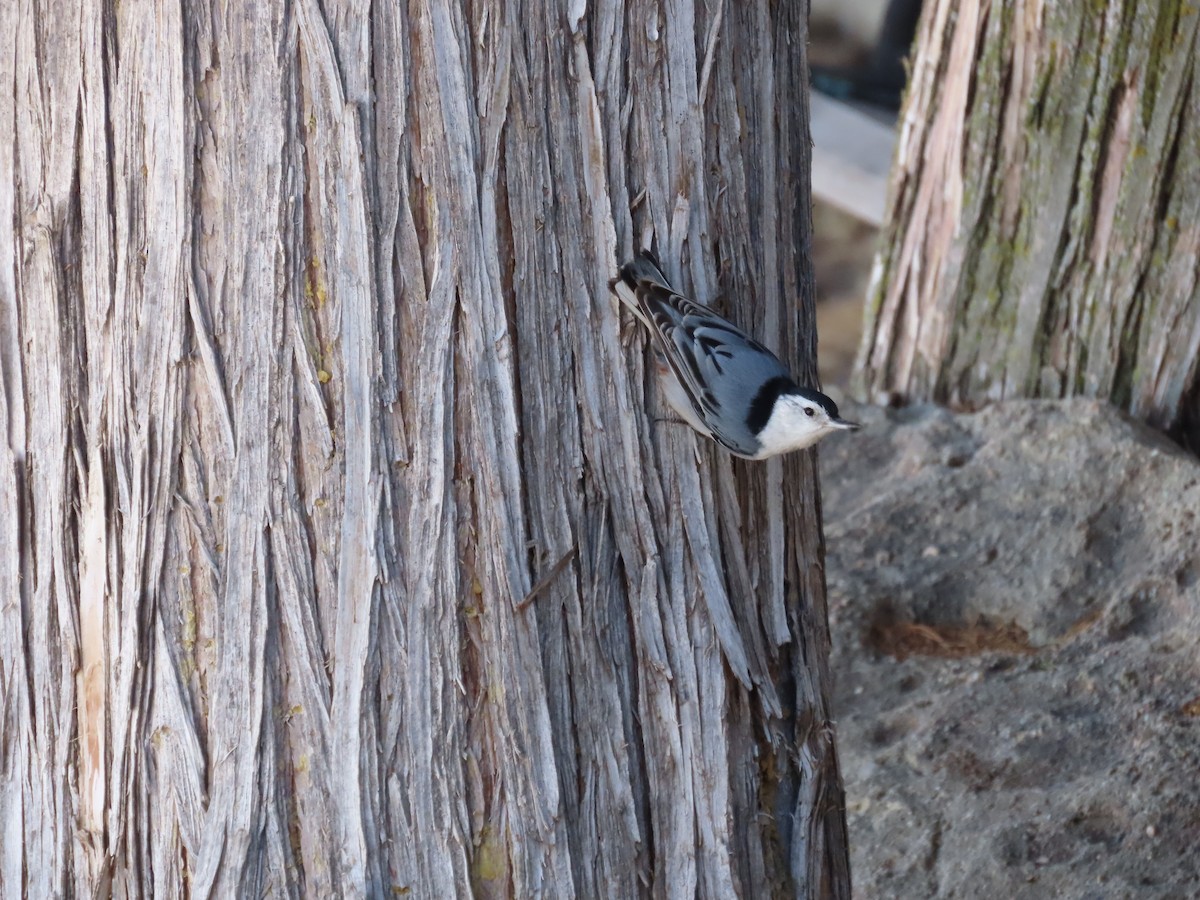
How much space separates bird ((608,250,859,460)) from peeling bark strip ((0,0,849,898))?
5 centimetres

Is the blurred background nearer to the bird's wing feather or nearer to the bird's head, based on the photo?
the bird's head

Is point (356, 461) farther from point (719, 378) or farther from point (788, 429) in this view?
point (788, 429)

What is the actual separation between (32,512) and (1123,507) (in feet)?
8.29

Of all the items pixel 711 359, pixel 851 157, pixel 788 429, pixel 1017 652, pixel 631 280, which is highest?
pixel 631 280

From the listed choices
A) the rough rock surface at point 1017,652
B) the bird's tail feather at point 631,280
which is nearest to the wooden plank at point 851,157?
the rough rock surface at point 1017,652

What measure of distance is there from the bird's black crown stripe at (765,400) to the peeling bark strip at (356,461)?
0.69ft

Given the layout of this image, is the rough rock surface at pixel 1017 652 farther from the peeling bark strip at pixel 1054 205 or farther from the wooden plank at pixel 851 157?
the wooden plank at pixel 851 157

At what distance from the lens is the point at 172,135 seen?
1756 millimetres

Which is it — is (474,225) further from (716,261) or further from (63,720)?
(63,720)

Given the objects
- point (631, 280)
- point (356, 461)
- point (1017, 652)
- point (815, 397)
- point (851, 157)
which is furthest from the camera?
point (851, 157)

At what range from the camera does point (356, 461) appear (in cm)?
177

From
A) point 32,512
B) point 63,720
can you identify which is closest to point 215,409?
point 32,512

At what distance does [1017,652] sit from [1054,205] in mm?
1304

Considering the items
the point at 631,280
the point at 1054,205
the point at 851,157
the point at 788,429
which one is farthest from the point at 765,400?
the point at 851,157
